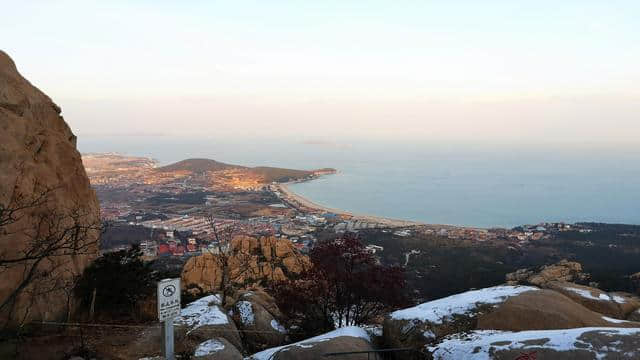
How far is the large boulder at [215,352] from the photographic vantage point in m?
9.44

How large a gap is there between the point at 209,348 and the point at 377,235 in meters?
58.7

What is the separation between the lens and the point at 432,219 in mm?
94375

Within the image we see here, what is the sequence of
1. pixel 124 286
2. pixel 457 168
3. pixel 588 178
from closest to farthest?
pixel 124 286, pixel 588 178, pixel 457 168

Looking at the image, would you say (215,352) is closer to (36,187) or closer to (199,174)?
(36,187)

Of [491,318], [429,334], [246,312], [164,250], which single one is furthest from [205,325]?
[164,250]

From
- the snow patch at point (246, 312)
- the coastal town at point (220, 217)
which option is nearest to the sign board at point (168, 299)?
the snow patch at point (246, 312)

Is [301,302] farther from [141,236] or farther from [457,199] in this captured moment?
[457,199]

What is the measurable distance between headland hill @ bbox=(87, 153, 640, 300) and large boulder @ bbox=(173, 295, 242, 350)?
10774 millimetres

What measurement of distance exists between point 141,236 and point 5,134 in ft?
174

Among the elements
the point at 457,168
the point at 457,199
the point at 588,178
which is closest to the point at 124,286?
the point at 457,199

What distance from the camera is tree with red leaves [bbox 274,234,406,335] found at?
45.1 ft

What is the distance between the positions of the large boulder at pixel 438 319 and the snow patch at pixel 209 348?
144 inches

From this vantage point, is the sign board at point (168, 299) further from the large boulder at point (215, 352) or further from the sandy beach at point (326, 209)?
the sandy beach at point (326, 209)

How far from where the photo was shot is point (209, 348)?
9766 millimetres
